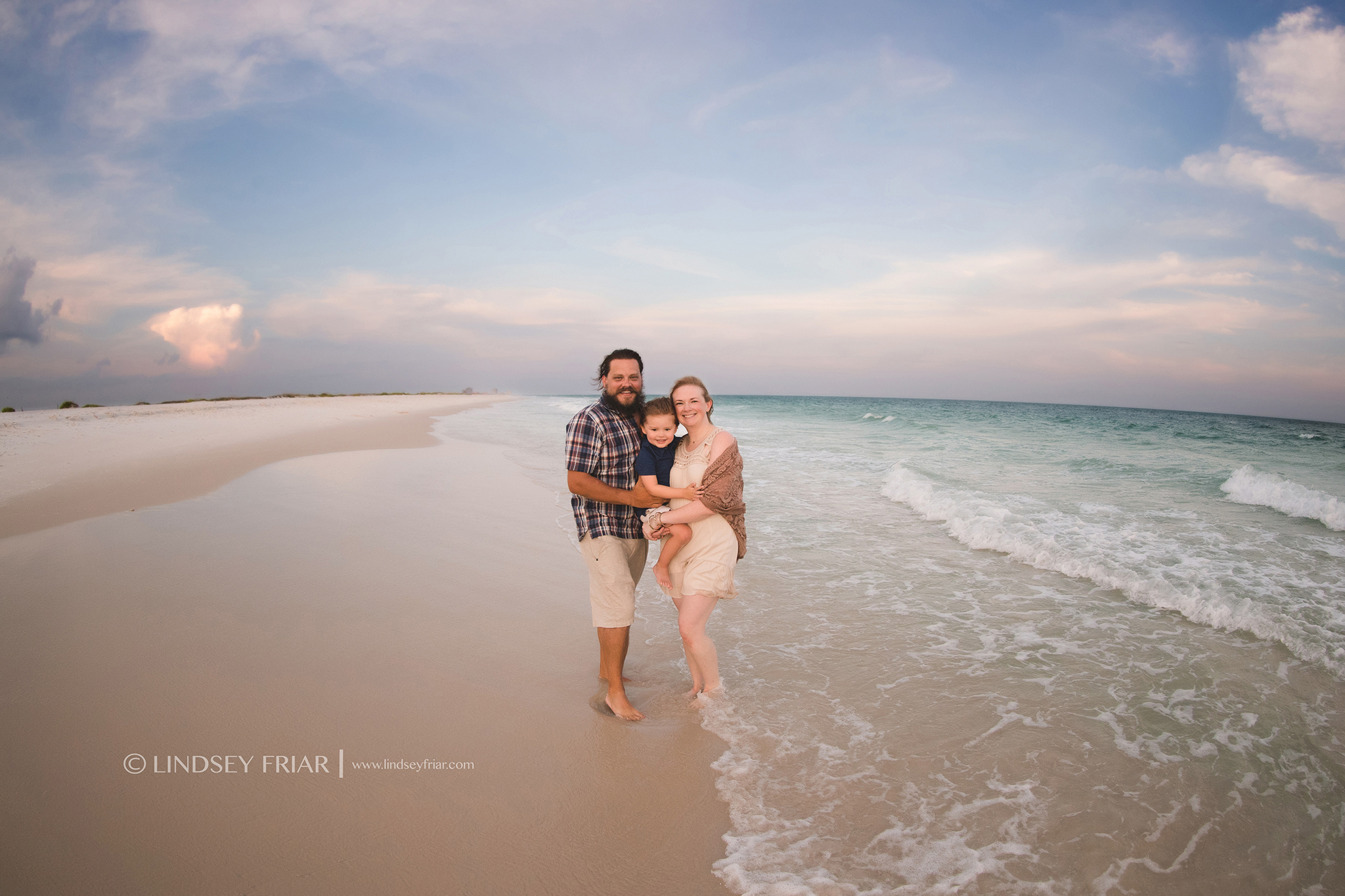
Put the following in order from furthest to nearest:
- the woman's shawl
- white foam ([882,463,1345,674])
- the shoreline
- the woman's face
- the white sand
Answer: the white sand < the shoreline < white foam ([882,463,1345,674]) < the woman's face < the woman's shawl

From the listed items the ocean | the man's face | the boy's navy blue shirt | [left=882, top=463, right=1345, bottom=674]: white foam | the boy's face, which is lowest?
the ocean

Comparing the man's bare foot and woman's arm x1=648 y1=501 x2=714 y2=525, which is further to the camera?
the man's bare foot

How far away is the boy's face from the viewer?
139 inches

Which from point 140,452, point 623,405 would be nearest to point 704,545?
point 623,405

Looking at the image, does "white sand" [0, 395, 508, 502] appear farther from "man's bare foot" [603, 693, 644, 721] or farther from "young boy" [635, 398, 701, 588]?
"young boy" [635, 398, 701, 588]

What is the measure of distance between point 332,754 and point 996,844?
11.1ft

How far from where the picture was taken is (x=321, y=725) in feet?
10.7

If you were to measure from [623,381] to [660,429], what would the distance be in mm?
408

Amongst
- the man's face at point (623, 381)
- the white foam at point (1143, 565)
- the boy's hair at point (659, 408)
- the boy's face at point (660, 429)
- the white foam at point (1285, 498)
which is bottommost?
the white foam at point (1143, 565)

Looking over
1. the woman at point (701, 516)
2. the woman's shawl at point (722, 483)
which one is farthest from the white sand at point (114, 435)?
the woman's shawl at point (722, 483)

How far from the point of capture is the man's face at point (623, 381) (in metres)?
3.68

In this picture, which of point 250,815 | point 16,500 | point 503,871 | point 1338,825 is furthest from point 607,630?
point 16,500

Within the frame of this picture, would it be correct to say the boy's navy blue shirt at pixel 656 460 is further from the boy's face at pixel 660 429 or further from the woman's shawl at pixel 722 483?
the woman's shawl at pixel 722 483

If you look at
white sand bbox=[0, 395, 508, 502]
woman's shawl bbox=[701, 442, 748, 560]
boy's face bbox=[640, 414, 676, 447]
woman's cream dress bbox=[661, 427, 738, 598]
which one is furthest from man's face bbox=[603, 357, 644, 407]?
white sand bbox=[0, 395, 508, 502]
